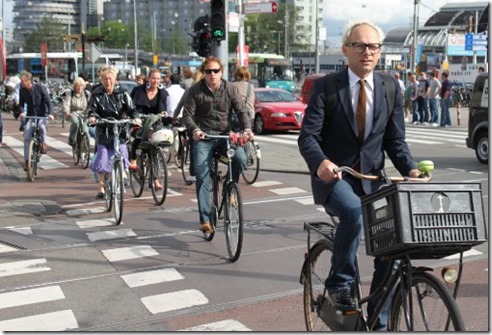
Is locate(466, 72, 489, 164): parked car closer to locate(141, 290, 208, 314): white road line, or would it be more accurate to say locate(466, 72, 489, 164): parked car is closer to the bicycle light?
locate(141, 290, 208, 314): white road line

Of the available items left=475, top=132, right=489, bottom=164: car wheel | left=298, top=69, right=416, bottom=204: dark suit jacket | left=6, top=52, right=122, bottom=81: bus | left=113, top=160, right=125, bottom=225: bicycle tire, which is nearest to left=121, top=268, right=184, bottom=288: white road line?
left=113, top=160, right=125, bottom=225: bicycle tire

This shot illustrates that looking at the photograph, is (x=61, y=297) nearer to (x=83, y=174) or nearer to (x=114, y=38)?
(x=83, y=174)

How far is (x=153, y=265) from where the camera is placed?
7098 mm

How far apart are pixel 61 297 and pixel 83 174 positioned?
26.5 feet

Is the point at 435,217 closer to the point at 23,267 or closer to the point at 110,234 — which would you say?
the point at 23,267

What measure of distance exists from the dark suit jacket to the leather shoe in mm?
494

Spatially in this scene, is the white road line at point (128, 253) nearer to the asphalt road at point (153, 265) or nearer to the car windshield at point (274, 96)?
the asphalt road at point (153, 265)

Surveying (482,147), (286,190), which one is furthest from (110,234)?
(482,147)

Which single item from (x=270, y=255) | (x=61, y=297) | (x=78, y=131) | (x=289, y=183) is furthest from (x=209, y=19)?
(x=61, y=297)

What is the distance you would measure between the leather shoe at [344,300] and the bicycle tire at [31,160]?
967 centimetres

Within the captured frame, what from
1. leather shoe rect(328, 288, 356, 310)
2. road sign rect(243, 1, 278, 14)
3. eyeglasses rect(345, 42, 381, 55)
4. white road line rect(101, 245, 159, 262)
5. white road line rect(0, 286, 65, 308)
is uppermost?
road sign rect(243, 1, 278, 14)

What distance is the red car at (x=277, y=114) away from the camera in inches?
926

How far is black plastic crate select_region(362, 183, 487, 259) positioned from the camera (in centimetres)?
326

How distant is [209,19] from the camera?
15258mm
